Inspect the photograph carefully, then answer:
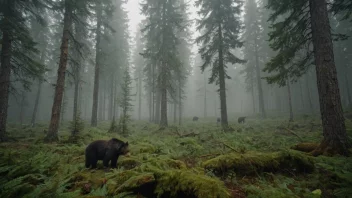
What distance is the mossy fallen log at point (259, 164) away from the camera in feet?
14.6

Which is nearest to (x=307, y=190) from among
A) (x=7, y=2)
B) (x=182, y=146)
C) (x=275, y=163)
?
(x=275, y=163)

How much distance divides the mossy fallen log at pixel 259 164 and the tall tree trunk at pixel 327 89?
2.20m

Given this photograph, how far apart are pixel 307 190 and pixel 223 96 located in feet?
39.6

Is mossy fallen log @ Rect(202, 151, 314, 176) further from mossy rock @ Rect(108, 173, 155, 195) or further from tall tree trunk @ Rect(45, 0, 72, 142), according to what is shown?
tall tree trunk @ Rect(45, 0, 72, 142)

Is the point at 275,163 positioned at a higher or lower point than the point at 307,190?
higher

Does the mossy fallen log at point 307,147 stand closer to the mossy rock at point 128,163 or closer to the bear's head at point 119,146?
the mossy rock at point 128,163

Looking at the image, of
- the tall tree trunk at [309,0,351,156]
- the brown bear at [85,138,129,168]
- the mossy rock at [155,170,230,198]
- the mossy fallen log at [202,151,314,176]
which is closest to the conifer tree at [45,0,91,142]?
the brown bear at [85,138,129,168]

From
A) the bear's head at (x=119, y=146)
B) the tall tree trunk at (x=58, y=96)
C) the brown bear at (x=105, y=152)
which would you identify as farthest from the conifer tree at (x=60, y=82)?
the bear's head at (x=119, y=146)

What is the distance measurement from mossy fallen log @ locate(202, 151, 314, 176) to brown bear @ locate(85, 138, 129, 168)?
2847mm

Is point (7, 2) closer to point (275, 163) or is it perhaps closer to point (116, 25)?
point (275, 163)

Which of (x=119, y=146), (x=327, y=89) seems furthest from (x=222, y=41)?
(x=119, y=146)

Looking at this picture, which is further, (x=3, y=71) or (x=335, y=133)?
(x=3, y=71)

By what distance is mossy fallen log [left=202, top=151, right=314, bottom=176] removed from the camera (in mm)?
4449

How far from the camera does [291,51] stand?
838 cm
